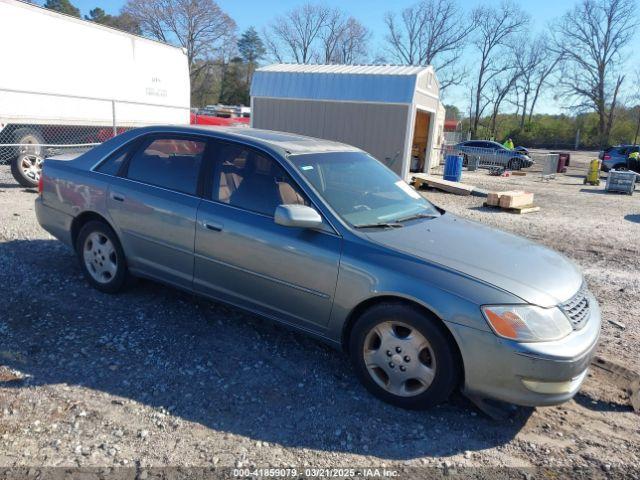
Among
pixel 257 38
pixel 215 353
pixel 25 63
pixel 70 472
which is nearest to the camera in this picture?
pixel 70 472

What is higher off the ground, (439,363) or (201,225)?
(201,225)

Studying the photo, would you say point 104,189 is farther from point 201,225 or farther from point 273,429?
point 273,429

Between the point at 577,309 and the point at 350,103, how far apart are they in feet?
44.4

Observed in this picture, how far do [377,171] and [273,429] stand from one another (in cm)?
242

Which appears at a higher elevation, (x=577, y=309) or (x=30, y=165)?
(x=577, y=309)

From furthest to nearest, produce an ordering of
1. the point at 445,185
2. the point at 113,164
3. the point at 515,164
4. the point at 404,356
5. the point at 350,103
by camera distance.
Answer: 1. the point at 515,164
2. the point at 350,103
3. the point at 445,185
4. the point at 113,164
5. the point at 404,356

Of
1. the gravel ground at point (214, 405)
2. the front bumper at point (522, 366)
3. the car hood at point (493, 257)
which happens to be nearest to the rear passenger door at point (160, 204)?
the gravel ground at point (214, 405)

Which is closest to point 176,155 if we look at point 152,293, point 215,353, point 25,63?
point 152,293

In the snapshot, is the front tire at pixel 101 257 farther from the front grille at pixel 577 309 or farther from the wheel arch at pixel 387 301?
the front grille at pixel 577 309

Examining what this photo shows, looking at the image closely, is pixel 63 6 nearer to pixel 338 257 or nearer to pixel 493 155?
pixel 493 155

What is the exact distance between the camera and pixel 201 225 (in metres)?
3.96

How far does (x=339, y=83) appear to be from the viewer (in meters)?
16.0

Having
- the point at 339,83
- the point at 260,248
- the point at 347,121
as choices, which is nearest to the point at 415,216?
the point at 260,248

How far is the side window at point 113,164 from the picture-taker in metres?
4.61
